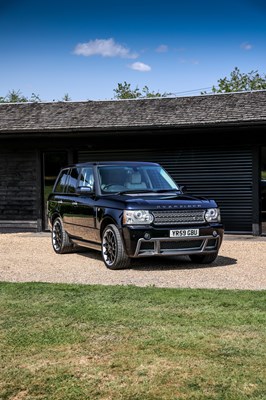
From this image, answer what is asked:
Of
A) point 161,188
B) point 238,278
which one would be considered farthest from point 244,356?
point 161,188

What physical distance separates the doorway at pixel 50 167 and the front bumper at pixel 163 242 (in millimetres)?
9287

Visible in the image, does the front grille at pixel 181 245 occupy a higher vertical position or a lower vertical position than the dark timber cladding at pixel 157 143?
lower

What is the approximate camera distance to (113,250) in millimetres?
9992

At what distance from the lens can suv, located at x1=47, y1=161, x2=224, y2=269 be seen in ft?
31.6

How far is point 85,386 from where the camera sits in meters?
4.19

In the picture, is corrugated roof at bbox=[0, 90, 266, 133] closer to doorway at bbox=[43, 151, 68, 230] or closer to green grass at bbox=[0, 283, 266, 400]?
doorway at bbox=[43, 151, 68, 230]

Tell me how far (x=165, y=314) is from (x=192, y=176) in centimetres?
1109

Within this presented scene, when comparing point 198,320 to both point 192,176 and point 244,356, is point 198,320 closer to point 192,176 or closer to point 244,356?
point 244,356

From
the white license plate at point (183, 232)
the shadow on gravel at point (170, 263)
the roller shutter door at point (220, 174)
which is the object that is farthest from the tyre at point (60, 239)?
the roller shutter door at point (220, 174)

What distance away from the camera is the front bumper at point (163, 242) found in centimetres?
955

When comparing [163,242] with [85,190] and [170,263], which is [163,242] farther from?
[85,190]

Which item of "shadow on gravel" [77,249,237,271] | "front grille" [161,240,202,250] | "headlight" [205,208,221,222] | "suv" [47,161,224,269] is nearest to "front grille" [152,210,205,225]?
"suv" [47,161,224,269]

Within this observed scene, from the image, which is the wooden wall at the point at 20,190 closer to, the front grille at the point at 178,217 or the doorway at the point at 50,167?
the doorway at the point at 50,167

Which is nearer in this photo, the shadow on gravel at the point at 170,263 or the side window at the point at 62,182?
the shadow on gravel at the point at 170,263
